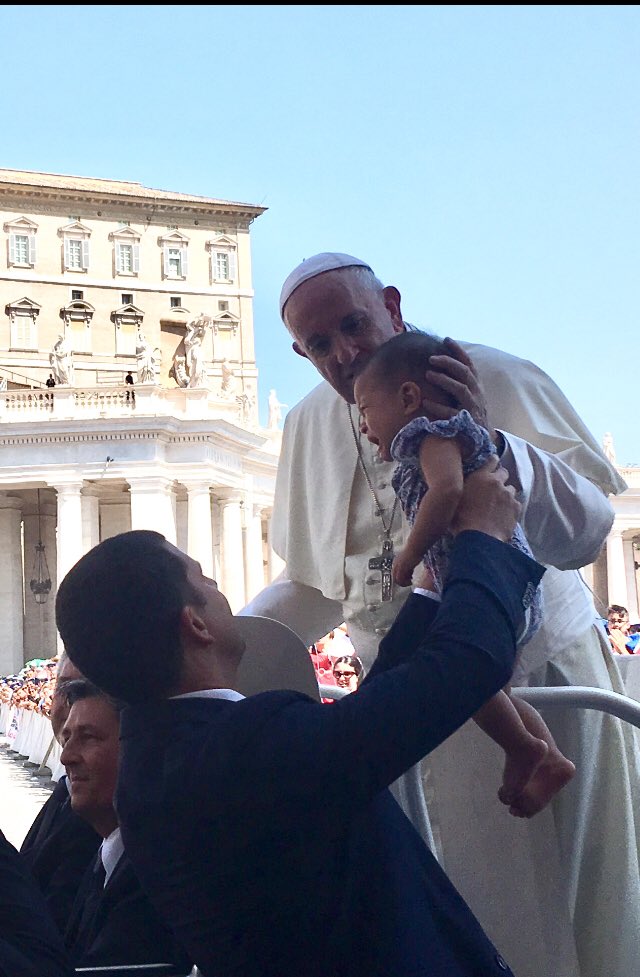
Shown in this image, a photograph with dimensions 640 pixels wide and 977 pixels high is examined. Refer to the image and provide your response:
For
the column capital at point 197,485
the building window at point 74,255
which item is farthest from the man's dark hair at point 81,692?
the building window at point 74,255

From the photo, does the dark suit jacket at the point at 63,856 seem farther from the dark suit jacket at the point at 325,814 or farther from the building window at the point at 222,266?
the building window at the point at 222,266

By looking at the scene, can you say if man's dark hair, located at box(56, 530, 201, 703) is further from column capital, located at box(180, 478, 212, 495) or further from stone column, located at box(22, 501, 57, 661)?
stone column, located at box(22, 501, 57, 661)

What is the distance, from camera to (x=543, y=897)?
1817mm

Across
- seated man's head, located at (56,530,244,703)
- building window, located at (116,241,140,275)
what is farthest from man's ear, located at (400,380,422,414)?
building window, located at (116,241,140,275)

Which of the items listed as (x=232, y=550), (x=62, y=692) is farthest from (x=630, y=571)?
(x=62, y=692)

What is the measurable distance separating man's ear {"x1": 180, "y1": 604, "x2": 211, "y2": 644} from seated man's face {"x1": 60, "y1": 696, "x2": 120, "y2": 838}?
0.77 m

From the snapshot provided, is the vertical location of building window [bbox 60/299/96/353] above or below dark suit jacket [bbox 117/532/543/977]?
above

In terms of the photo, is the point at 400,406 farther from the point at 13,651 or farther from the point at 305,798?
the point at 13,651

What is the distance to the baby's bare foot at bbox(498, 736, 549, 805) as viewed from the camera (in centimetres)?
151

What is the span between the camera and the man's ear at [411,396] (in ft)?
4.77

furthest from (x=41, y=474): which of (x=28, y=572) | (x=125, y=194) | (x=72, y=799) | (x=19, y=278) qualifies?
(x=72, y=799)

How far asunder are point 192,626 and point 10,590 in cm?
3469

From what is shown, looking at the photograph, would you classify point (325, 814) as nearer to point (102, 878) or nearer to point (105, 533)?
point (102, 878)

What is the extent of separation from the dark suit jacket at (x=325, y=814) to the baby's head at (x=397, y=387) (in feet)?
0.74
